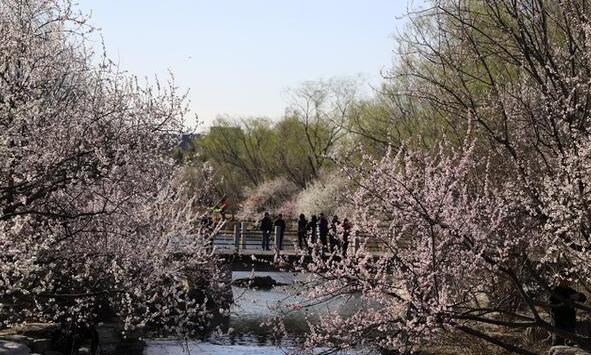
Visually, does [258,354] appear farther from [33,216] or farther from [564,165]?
[564,165]

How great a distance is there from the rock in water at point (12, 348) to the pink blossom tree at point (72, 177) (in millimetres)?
500

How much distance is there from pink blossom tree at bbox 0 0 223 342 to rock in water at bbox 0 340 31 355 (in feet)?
1.64

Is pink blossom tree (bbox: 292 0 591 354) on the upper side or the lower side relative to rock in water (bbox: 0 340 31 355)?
upper

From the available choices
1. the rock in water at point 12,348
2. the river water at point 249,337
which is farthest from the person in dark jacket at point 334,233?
the rock in water at point 12,348

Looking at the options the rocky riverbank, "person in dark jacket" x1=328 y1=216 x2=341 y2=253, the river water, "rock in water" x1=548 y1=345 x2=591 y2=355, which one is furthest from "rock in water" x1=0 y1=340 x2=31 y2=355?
"rock in water" x1=548 y1=345 x2=591 y2=355

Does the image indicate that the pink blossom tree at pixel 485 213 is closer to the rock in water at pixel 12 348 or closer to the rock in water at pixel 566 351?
the rock in water at pixel 566 351

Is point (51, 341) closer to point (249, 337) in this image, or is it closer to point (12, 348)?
point (12, 348)

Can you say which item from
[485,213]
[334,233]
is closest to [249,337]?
[334,233]

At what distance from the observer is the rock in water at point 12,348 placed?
10734 mm

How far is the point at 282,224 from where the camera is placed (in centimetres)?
3036

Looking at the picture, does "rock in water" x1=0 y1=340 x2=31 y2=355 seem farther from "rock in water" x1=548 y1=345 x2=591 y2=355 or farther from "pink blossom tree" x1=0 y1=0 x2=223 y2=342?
"rock in water" x1=548 y1=345 x2=591 y2=355

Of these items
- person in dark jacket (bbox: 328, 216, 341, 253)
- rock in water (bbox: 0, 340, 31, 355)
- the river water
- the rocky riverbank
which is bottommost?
the river water

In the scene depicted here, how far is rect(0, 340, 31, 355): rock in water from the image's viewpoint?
35.2 feet

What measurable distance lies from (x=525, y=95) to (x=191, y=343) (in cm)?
1019
